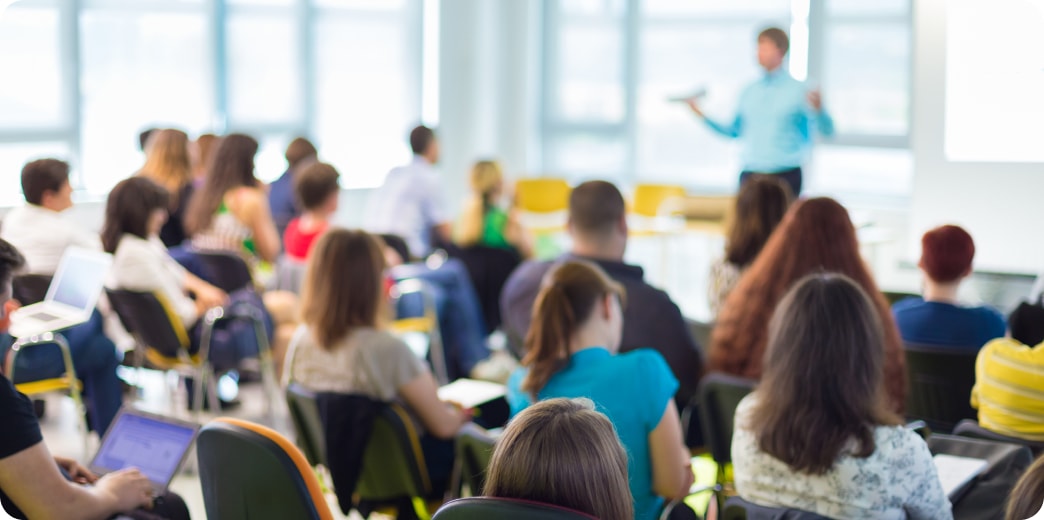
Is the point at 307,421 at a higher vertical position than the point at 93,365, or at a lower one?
higher

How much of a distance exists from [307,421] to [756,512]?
1510mm

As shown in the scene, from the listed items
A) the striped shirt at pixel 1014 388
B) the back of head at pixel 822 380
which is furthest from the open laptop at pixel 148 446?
the striped shirt at pixel 1014 388

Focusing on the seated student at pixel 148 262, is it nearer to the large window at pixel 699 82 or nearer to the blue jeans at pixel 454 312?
the blue jeans at pixel 454 312

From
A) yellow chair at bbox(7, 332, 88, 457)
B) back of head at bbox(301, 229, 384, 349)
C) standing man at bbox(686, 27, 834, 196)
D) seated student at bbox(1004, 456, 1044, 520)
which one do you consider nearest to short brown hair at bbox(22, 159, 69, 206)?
yellow chair at bbox(7, 332, 88, 457)

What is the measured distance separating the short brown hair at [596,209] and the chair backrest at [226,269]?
1861 mm

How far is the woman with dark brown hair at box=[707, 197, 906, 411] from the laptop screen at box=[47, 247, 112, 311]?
2.32m

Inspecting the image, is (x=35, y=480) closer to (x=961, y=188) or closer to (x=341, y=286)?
(x=341, y=286)

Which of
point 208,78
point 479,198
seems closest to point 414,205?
point 479,198

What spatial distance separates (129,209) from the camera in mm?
4715

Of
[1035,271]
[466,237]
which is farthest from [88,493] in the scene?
[1035,271]

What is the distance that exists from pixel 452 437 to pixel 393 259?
2.69 metres

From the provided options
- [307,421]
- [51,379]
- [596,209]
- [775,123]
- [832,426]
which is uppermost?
[775,123]

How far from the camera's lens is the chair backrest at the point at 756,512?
2.13 m

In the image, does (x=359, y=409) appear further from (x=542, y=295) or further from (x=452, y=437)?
(x=542, y=295)
